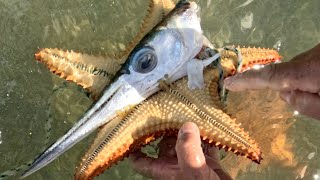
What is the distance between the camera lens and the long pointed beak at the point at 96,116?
11.5 ft

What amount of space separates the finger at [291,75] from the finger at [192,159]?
1.60 ft

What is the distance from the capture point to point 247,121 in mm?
4594

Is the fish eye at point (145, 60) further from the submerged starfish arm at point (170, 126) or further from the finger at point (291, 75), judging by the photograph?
the finger at point (291, 75)

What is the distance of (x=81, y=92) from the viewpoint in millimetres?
4652

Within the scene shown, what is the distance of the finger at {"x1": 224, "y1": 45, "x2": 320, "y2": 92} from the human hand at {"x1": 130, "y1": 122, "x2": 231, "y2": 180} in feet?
1.63

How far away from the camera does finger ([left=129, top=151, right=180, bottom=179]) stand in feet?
11.7

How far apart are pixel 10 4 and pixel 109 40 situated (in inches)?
40.9

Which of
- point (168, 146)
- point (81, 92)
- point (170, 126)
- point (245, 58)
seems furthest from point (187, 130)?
point (81, 92)

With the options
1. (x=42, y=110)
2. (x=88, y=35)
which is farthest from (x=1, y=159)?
(x=88, y=35)

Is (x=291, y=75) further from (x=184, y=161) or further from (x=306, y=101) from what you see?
(x=184, y=161)

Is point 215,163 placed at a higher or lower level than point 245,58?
lower

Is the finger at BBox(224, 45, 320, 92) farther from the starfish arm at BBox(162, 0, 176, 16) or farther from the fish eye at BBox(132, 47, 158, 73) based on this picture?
the starfish arm at BBox(162, 0, 176, 16)

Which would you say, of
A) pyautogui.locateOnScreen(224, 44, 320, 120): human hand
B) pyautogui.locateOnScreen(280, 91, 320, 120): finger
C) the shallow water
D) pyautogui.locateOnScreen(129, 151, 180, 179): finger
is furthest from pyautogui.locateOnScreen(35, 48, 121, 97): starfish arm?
pyautogui.locateOnScreen(280, 91, 320, 120): finger

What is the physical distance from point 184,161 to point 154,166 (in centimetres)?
65
